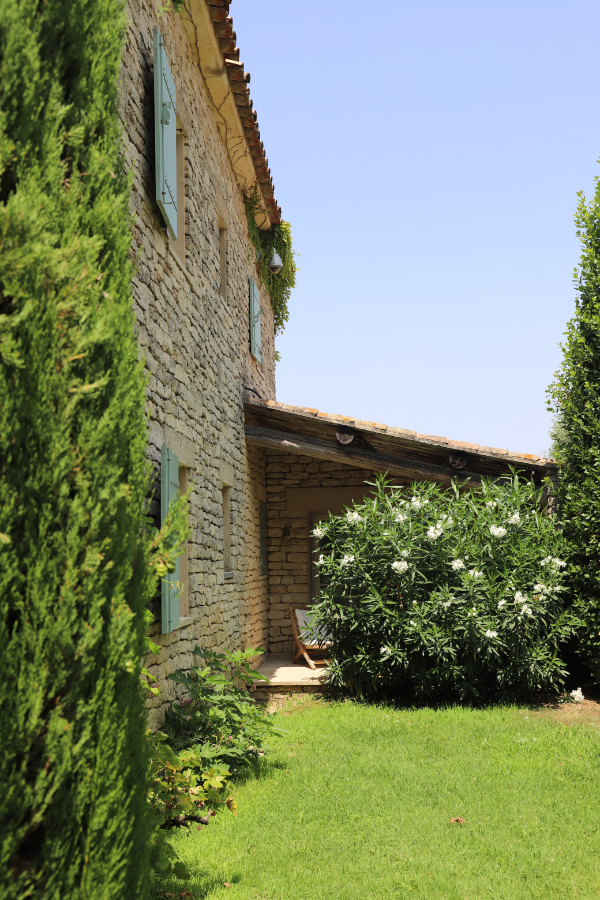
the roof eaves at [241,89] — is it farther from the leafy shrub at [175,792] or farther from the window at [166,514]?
the leafy shrub at [175,792]

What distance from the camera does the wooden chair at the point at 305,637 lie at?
791 cm

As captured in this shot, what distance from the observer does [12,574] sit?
1.77 metres

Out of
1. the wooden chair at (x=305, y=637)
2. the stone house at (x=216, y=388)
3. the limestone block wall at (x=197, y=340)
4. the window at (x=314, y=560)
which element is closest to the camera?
the limestone block wall at (x=197, y=340)

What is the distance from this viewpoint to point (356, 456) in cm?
909

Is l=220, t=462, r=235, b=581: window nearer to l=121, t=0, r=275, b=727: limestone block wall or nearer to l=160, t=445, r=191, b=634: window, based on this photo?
l=121, t=0, r=275, b=727: limestone block wall

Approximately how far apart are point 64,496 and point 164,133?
3.80m

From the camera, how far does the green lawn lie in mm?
3352

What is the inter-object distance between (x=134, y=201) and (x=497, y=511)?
5.29 meters

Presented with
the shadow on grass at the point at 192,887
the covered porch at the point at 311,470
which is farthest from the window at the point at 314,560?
the shadow on grass at the point at 192,887

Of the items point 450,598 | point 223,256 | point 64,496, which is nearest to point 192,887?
point 64,496

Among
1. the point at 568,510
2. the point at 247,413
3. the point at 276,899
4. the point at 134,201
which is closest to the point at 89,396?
the point at 276,899

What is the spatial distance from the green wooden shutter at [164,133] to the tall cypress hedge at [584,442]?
A: 4436 millimetres

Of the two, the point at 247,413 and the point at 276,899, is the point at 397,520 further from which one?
the point at 276,899

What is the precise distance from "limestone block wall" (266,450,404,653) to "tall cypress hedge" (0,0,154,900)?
8966mm
